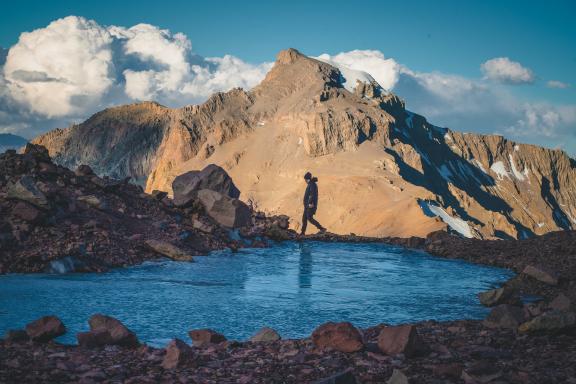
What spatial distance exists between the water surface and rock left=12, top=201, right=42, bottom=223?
6.40ft

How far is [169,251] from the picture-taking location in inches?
552

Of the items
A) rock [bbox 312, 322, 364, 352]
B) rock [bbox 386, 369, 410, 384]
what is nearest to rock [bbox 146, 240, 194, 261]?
rock [bbox 312, 322, 364, 352]

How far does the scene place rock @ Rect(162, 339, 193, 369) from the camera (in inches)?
211

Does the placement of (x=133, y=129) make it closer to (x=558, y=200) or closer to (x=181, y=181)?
(x=558, y=200)

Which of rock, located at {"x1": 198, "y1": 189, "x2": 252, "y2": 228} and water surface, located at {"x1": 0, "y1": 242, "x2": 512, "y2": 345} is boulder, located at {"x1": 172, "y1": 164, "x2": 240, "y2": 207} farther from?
water surface, located at {"x1": 0, "y1": 242, "x2": 512, "y2": 345}

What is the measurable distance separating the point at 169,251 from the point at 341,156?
83.6m

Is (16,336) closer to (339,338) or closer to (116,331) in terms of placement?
(116,331)

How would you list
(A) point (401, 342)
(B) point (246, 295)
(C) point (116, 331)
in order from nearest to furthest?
(A) point (401, 342)
(C) point (116, 331)
(B) point (246, 295)

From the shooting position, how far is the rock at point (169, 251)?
14.0 metres

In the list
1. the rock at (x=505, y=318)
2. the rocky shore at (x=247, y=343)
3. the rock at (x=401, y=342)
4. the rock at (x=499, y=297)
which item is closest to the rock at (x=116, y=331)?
the rocky shore at (x=247, y=343)

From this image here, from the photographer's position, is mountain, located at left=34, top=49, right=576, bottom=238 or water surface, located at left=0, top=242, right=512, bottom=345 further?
mountain, located at left=34, top=49, right=576, bottom=238

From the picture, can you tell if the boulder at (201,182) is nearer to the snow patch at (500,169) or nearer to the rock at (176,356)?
the rock at (176,356)

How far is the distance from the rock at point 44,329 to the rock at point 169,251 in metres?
7.38

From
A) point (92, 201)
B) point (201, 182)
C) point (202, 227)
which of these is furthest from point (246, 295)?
point (201, 182)
